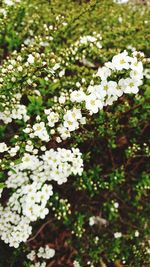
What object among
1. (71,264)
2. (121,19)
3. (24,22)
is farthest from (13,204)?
(121,19)

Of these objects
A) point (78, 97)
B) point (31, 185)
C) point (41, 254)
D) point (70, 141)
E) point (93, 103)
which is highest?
point (70, 141)

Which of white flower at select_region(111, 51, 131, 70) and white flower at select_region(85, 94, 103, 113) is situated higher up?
white flower at select_region(111, 51, 131, 70)

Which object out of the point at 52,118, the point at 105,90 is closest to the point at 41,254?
the point at 52,118

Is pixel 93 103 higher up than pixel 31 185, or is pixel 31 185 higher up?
pixel 93 103

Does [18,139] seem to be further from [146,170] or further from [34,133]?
[146,170]

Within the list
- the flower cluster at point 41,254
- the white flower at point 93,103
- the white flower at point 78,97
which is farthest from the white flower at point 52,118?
the flower cluster at point 41,254

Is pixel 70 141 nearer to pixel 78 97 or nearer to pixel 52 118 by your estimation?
pixel 52 118

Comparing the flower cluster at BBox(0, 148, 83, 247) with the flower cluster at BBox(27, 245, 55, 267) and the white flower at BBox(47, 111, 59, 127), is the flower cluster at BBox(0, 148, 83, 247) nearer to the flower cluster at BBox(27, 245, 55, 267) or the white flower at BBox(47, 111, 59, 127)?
the white flower at BBox(47, 111, 59, 127)

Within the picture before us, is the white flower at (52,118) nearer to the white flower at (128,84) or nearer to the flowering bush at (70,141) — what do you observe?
the flowering bush at (70,141)

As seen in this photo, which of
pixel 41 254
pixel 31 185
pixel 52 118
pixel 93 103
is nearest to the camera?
pixel 93 103

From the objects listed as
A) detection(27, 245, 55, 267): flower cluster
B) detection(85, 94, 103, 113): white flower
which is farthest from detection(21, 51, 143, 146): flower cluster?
detection(27, 245, 55, 267): flower cluster
